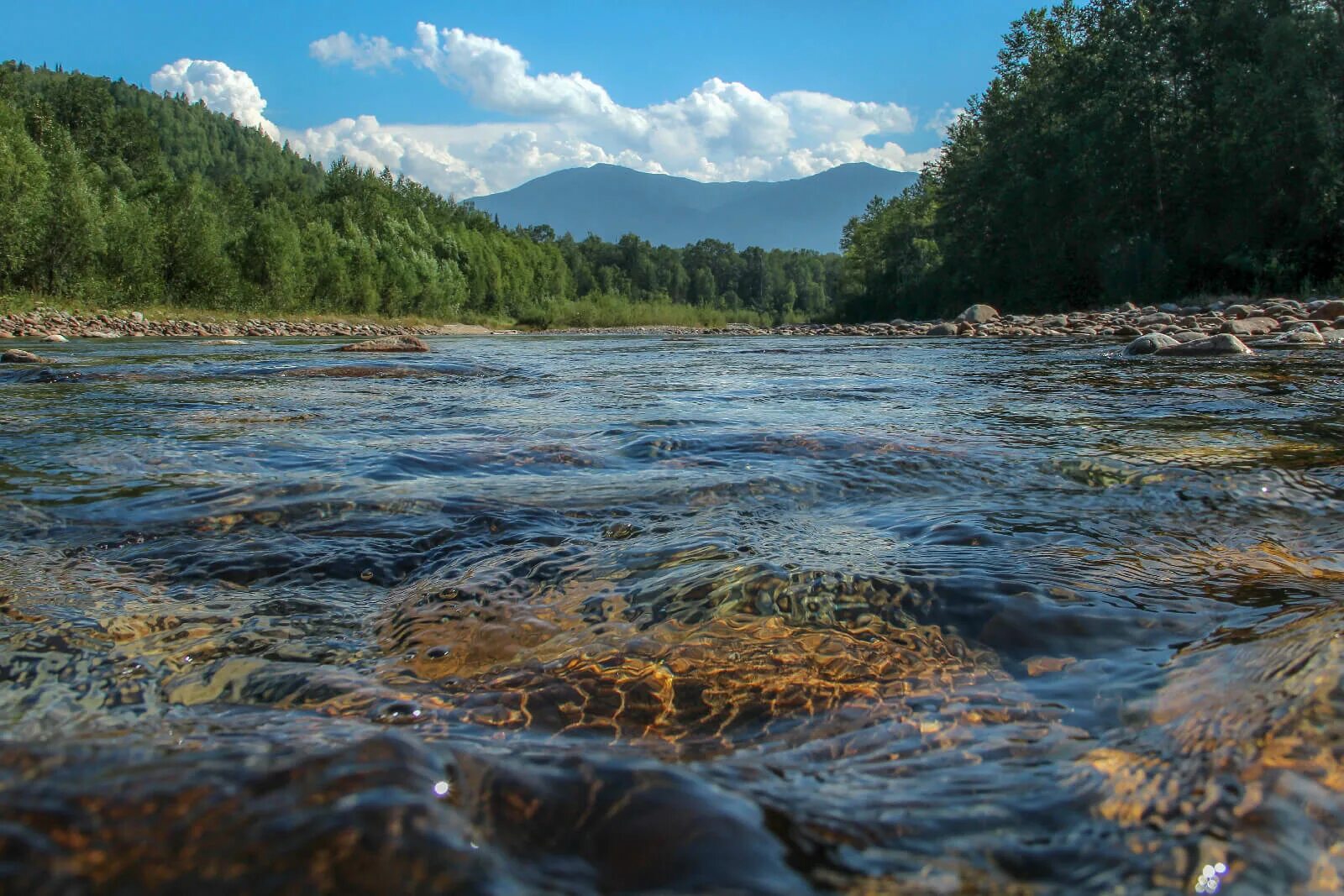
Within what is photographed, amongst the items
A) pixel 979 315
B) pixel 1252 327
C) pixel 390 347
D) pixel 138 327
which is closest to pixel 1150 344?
pixel 1252 327

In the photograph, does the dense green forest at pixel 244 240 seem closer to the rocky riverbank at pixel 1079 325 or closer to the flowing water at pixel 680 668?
the rocky riverbank at pixel 1079 325

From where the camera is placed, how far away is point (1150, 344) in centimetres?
1118

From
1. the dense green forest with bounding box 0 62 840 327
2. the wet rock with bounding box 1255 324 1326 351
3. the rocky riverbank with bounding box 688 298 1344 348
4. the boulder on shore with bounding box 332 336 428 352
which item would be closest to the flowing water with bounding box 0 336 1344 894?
the wet rock with bounding box 1255 324 1326 351

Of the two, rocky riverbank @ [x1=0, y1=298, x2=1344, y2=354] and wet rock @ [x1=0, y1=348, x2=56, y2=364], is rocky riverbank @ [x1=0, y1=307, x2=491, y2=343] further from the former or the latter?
wet rock @ [x1=0, y1=348, x2=56, y2=364]

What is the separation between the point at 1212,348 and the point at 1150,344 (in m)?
0.79

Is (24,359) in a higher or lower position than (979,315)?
lower

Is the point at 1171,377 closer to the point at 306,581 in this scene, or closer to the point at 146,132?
the point at 306,581

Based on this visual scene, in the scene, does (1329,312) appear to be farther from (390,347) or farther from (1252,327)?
(390,347)

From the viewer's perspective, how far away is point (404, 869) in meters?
0.98

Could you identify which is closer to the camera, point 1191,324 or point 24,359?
point 24,359

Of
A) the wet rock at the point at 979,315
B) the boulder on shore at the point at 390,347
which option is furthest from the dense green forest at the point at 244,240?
the wet rock at the point at 979,315

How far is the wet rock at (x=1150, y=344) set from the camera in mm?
11055

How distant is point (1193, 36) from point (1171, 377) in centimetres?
Answer: 2808

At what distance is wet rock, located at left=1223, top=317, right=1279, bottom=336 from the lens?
13946mm
